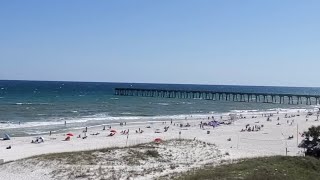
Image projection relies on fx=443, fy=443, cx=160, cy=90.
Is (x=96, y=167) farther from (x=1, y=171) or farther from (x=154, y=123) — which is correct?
(x=154, y=123)

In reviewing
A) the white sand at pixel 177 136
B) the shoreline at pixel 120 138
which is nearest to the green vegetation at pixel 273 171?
the white sand at pixel 177 136

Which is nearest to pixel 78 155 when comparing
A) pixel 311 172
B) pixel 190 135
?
pixel 311 172

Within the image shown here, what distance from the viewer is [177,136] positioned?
3753 centimetres

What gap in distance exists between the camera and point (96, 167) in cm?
1964

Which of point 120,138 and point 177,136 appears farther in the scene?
point 177,136

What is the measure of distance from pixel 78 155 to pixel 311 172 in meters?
11.4

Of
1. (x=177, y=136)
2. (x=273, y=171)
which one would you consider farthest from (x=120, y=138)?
(x=273, y=171)

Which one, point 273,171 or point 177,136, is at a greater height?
point 273,171

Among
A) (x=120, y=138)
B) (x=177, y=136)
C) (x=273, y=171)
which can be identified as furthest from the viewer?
(x=177, y=136)

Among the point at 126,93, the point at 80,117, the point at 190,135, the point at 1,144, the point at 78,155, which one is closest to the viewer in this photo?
the point at 78,155

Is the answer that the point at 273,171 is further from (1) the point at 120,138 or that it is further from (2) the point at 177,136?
(2) the point at 177,136

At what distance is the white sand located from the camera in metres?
26.0

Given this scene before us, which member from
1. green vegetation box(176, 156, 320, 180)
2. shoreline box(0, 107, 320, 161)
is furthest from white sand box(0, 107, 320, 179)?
green vegetation box(176, 156, 320, 180)

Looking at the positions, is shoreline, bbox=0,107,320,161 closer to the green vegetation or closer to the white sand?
the white sand
